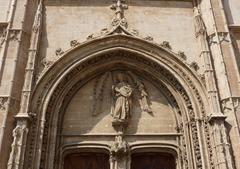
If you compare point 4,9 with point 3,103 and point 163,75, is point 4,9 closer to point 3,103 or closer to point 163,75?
point 3,103

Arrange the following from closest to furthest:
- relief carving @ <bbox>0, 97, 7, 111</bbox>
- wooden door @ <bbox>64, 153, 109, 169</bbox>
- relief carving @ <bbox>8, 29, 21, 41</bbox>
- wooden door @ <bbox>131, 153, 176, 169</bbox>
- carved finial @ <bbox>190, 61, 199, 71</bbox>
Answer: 1. relief carving @ <bbox>0, 97, 7, 111</bbox>
2. wooden door @ <bbox>64, 153, 109, 169</bbox>
3. wooden door @ <bbox>131, 153, 176, 169</bbox>
4. relief carving @ <bbox>8, 29, 21, 41</bbox>
5. carved finial @ <bbox>190, 61, 199, 71</bbox>

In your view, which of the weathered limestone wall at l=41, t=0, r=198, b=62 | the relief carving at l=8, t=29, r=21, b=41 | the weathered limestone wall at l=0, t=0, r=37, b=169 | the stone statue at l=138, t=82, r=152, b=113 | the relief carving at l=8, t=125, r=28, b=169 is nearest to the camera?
the relief carving at l=8, t=125, r=28, b=169

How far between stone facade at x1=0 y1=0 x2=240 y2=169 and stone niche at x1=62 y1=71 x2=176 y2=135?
3 centimetres

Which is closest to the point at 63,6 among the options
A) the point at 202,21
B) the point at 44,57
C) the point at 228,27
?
the point at 44,57

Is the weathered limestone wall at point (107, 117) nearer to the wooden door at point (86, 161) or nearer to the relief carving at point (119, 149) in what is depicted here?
the relief carving at point (119, 149)

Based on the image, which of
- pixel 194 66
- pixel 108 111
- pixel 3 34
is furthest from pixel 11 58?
pixel 194 66

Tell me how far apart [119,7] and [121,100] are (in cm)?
353

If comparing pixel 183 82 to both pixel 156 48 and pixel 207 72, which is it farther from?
pixel 156 48

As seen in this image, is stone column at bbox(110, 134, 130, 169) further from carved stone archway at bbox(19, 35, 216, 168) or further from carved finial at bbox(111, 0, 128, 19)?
carved finial at bbox(111, 0, 128, 19)

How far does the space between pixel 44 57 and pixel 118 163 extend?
418 cm

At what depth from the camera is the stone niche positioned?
10.8 metres

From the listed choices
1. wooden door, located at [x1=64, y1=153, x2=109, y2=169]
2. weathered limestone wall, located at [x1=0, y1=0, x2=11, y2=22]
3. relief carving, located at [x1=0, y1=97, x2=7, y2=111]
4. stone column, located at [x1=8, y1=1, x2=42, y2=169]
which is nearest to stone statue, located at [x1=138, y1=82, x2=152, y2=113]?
wooden door, located at [x1=64, y1=153, x2=109, y2=169]

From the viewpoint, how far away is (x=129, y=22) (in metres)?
12.0

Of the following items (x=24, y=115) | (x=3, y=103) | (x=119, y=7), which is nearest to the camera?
(x=24, y=115)
